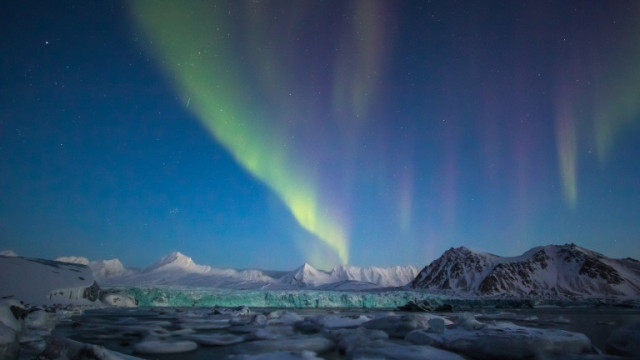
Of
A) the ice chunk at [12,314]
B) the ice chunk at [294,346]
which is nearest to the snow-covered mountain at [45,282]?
the ice chunk at [12,314]

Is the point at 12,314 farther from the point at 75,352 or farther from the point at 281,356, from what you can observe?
the point at 281,356

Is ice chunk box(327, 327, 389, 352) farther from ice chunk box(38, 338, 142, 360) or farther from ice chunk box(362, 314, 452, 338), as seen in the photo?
ice chunk box(38, 338, 142, 360)

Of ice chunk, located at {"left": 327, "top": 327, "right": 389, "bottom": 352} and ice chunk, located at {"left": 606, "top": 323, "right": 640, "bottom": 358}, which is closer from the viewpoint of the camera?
ice chunk, located at {"left": 606, "top": 323, "right": 640, "bottom": 358}

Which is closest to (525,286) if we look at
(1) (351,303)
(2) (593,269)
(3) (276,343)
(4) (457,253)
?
(2) (593,269)

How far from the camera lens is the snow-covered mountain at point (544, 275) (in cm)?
13838

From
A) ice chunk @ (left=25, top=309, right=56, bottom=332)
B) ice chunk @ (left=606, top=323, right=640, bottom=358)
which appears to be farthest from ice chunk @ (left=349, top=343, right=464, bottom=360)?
ice chunk @ (left=25, top=309, right=56, bottom=332)

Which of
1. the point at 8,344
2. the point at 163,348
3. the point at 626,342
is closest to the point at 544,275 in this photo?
the point at 626,342

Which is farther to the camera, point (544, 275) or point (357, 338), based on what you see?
point (544, 275)

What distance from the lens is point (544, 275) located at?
15538cm

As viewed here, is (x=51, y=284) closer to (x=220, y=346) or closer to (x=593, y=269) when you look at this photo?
(x=220, y=346)

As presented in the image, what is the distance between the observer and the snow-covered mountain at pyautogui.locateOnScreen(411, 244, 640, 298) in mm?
138375

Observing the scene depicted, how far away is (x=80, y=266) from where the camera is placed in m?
40.5

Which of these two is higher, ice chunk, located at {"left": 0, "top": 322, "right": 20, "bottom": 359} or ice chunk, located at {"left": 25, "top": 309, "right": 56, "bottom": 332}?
ice chunk, located at {"left": 0, "top": 322, "right": 20, "bottom": 359}

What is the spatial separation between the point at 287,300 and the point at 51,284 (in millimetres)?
37492
